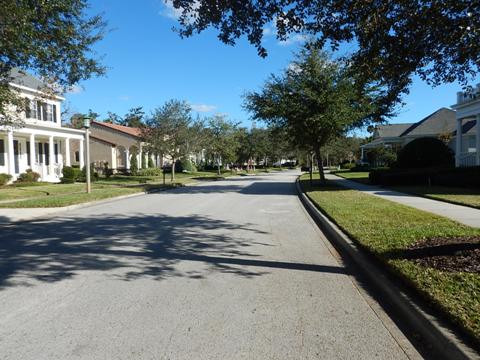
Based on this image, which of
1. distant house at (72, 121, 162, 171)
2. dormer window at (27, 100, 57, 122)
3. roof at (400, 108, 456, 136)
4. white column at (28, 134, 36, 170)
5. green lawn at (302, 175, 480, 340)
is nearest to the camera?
green lawn at (302, 175, 480, 340)

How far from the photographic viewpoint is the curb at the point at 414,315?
3.64 meters

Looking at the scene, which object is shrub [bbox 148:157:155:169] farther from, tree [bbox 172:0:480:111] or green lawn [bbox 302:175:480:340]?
tree [bbox 172:0:480:111]

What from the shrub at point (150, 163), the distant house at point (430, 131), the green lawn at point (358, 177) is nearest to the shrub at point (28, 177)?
the green lawn at point (358, 177)

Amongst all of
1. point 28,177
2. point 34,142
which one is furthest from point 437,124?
point 28,177

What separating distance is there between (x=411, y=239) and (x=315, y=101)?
15.6 meters

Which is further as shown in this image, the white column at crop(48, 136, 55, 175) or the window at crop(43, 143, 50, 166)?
the window at crop(43, 143, 50, 166)

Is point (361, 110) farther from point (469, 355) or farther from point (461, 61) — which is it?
point (469, 355)

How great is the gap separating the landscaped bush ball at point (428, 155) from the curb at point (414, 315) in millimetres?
23046

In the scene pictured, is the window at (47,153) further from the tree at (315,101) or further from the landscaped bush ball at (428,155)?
the landscaped bush ball at (428,155)

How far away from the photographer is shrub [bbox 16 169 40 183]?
94.3 feet

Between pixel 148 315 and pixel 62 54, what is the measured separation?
8.94m

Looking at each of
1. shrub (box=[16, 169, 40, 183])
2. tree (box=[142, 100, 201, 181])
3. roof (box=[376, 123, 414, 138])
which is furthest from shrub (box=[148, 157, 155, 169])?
roof (box=[376, 123, 414, 138])

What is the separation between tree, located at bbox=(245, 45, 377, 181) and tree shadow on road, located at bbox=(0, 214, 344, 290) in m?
12.3

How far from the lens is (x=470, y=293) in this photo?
4.80 m
